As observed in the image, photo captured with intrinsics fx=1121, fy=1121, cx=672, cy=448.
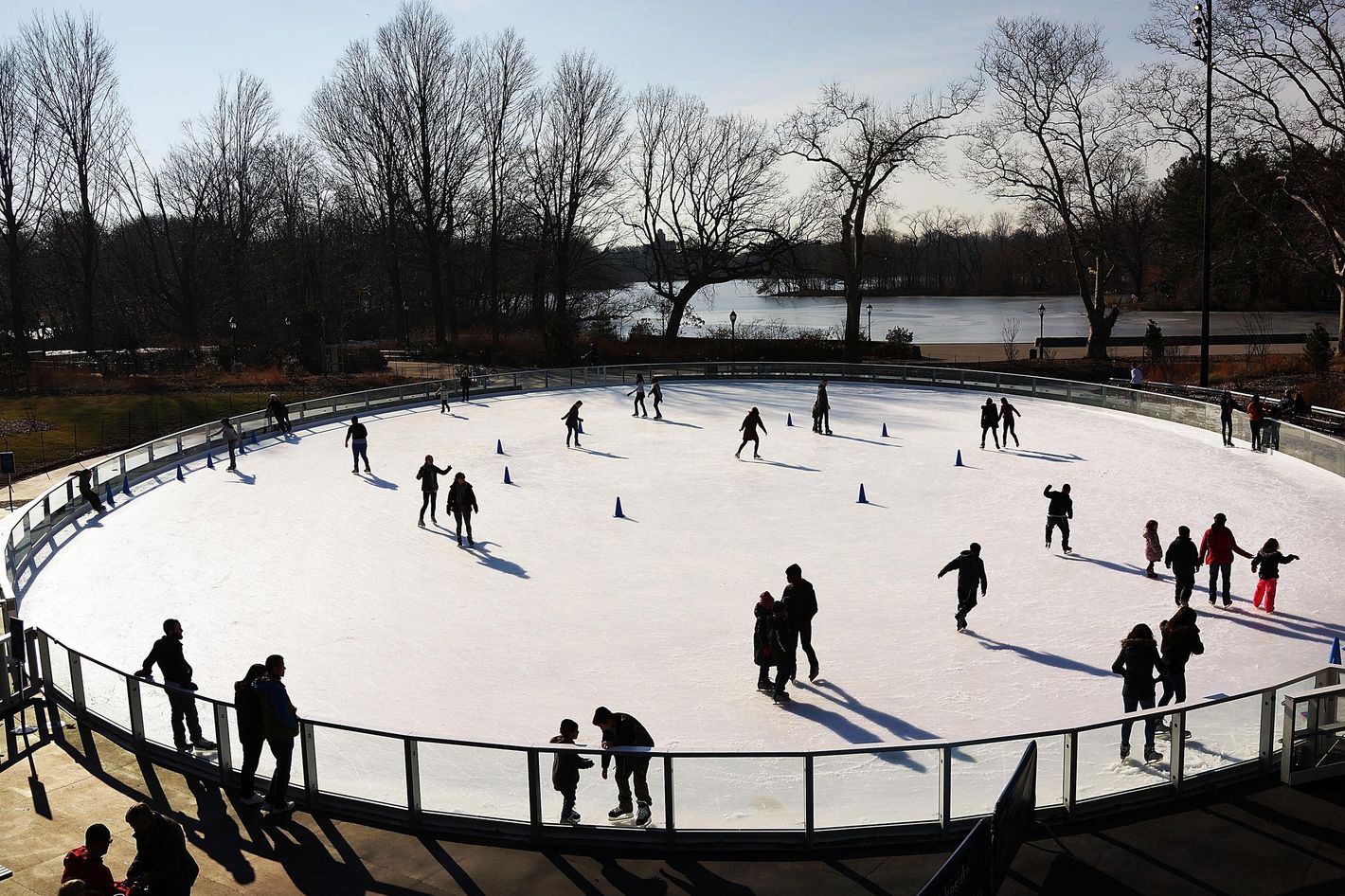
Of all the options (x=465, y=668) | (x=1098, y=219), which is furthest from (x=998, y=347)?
(x=465, y=668)

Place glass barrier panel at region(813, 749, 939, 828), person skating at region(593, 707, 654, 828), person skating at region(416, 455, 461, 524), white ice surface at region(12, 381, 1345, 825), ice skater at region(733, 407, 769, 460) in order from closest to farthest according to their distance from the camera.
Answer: glass barrier panel at region(813, 749, 939, 828)
person skating at region(593, 707, 654, 828)
white ice surface at region(12, 381, 1345, 825)
person skating at region(416, 455, 461, 524)
ice skater at region(733, 407, 769, 460)

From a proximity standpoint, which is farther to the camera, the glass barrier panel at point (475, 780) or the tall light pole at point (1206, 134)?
the tall light pole at point (1206, 134)

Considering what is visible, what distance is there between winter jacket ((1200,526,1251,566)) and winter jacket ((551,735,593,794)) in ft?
31.6

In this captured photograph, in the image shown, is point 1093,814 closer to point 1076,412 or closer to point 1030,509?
point 1030,509

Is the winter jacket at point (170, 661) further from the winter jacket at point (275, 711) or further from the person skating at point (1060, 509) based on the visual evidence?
the person skating at point (1060, 509)

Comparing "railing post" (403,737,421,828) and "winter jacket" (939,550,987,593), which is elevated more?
"winter jacket" (939,550,987,593)

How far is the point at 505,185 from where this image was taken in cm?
5881

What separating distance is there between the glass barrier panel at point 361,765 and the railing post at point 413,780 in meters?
0.05

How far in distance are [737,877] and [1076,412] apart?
2656 centimetres

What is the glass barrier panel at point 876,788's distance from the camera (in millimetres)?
7461

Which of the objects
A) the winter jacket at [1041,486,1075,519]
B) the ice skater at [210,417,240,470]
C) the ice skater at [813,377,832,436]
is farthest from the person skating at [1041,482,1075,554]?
the ice skater at [210,417,240,470]

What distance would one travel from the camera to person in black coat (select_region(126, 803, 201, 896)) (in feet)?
20.9

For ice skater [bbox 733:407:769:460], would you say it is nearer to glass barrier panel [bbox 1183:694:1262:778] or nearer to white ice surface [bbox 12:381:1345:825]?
white ice surface [bbox 12:381:1345:825]

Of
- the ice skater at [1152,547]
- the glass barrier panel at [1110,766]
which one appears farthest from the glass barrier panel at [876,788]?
the ice skater at [1152,547]
